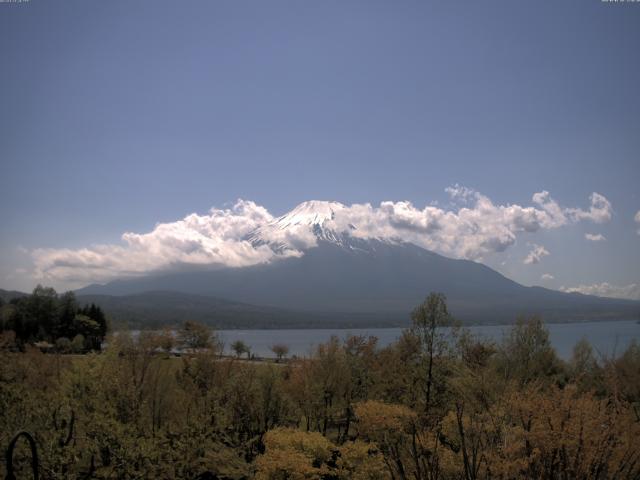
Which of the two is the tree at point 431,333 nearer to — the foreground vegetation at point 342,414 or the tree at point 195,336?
the foreground vegetation at point 342,414

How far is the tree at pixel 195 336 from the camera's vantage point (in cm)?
6319

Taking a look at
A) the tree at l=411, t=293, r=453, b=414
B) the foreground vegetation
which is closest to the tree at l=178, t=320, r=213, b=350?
the foreground vegetation

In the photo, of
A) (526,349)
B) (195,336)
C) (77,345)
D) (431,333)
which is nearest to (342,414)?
Result: (431,333)

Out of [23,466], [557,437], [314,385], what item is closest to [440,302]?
[314,385]

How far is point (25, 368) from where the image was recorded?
3412cm

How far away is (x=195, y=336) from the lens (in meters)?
67.7

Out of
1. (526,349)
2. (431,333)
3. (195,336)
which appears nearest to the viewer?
(431,333)

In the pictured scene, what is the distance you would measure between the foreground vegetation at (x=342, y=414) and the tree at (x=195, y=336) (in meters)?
21.3

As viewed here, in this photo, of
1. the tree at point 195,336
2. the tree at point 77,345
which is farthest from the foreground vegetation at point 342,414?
the tree at point 77,345

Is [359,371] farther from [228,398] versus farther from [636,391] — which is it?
[636,391]

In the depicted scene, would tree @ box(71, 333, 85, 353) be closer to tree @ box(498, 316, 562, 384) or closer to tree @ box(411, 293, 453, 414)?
tree @ box(498, 316, 562, 384)

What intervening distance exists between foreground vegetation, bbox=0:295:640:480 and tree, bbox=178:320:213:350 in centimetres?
2132

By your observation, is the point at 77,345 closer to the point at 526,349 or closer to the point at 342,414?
the point at 342,414

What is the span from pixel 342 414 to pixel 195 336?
124 feet
